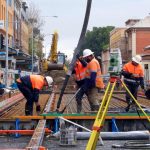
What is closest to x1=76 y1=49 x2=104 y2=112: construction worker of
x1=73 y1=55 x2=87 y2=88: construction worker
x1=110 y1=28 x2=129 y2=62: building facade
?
x1=73 y1=55 x2=87 y2=88: construction worker

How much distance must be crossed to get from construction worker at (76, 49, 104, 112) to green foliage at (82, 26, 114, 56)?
9904 centimetres

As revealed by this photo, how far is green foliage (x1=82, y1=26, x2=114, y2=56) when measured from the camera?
117 m

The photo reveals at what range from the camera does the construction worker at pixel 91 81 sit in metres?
15.1

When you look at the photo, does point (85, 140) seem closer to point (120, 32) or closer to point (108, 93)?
point (108, 93)

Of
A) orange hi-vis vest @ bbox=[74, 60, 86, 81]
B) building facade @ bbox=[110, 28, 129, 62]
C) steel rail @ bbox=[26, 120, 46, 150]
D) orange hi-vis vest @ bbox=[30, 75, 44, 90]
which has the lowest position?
steel rail @ bbox=[26, 120, 46, 150]

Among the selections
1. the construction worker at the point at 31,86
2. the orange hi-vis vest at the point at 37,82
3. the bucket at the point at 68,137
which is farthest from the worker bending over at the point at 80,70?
the bucket at the point at 68,137

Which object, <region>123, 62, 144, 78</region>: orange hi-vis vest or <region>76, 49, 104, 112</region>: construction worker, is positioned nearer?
<region>76, 49, 104, 112</region>: construction worker

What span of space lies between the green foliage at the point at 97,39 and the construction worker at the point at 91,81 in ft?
325

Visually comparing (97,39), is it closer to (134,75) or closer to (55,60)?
(55,60)

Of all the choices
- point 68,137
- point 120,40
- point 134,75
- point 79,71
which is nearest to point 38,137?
point 68,137

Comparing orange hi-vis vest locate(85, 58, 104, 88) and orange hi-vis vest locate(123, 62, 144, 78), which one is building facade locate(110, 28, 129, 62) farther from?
orange hi-vis vest locate(85, 58, 104, 88)

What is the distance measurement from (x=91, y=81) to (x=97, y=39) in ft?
338

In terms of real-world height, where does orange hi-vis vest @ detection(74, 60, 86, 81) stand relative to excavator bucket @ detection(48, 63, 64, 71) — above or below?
above

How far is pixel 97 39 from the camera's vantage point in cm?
11775
